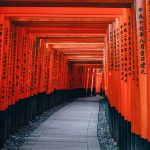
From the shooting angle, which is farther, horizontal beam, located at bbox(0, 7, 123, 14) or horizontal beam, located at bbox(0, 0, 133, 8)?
horizontal beam, located at bbox(0, 7, 123, 14)

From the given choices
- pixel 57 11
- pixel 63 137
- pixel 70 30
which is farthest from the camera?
pixel 70 30

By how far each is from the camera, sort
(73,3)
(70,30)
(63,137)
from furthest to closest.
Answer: (70,30) < (63,137) < (73,3)

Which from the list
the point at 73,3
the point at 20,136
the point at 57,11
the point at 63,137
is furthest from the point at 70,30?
the point at 73,3

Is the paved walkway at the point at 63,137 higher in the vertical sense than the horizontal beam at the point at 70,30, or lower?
lower

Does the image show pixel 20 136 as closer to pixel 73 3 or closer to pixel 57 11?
pixel 57 11

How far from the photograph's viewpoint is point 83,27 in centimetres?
1244

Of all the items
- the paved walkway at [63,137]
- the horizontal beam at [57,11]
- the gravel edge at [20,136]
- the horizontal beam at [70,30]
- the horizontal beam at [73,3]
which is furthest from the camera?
the horizontal beam at [70,30]

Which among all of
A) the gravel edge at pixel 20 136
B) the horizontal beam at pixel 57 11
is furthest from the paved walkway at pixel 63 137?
the horizontal beam at pixel 57 11

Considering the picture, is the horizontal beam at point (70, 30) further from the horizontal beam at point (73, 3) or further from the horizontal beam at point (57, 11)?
the horizontal beam at point (73, 3)

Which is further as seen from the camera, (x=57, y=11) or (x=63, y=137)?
(x=63, y=137)

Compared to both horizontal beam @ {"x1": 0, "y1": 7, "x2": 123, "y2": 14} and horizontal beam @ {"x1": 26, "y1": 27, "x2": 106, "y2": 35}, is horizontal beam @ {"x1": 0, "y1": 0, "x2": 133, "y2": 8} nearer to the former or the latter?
horizontal beam @ {"x1": 0, "y1": 7, "x2": 123, "y2": 14}

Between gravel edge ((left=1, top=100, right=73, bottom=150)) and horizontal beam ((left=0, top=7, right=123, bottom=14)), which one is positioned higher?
horizontal beam ((left=0, top=7, right=123, bottom=14))

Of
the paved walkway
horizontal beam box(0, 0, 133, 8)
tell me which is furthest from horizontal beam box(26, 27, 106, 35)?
horizontal beam box(0, 0, 133, 8)

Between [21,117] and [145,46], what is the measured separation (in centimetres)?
820
